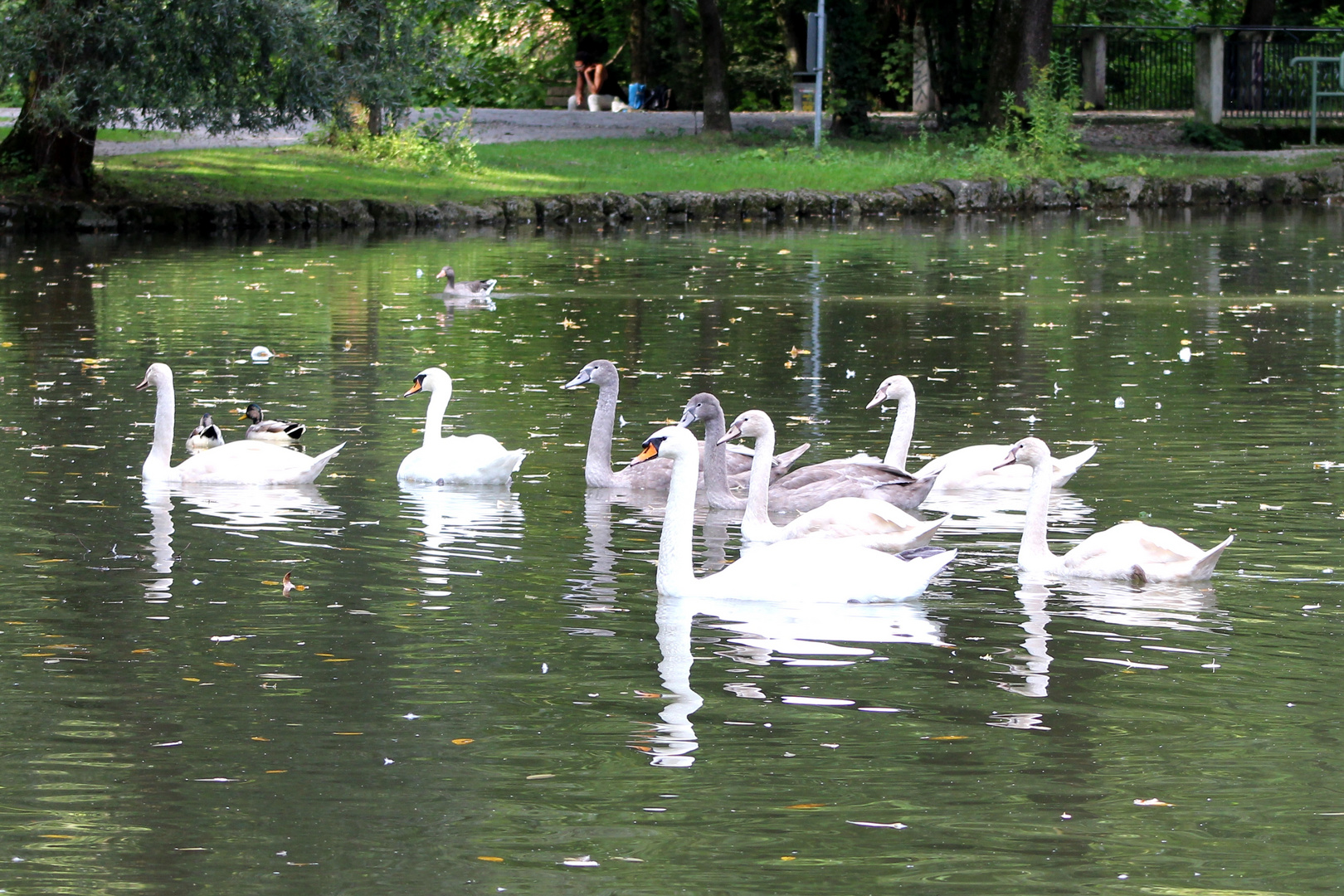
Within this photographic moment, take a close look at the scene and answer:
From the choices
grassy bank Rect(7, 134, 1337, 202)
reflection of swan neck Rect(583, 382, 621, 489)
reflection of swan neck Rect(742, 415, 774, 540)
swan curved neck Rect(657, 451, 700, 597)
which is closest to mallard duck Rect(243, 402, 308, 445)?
reflection of swan neck Rect(583, 382, 621, 489)

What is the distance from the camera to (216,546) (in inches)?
392

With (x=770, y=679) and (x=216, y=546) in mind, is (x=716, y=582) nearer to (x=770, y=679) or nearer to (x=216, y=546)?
(x=770, y=679)

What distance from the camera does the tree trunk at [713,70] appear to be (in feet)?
130

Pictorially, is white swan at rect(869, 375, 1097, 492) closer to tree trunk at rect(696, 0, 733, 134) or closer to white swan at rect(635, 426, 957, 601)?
white swan at rect(635, 426, 957, 601)

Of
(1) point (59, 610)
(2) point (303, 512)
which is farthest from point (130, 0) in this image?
Result: (1) point (59, 610)

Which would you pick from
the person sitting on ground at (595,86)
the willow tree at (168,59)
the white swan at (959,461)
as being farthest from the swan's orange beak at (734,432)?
the person sitting on ground at (595,86)

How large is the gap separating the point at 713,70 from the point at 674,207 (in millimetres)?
7844

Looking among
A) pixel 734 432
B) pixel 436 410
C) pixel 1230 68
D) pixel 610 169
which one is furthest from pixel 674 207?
pixel 734 432

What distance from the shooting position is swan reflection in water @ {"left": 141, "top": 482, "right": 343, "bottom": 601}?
409 inches

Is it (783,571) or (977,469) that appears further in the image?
(977,469)

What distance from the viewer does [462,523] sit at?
10648 mm

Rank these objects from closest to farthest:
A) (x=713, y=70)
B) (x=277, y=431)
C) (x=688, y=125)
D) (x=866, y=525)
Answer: (x=866, y=525), (x=277, y=431), (x=713, y=70), (x=688, y=125)

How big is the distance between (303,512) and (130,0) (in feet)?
60.5

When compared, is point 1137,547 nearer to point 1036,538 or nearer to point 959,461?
point 1036,538
